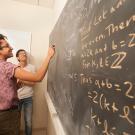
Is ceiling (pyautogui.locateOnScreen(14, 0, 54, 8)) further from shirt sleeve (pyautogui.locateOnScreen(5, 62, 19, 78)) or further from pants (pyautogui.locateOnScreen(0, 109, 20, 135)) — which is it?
pants (pyautogui.locateOnScreen(0, 109, 20, 135))

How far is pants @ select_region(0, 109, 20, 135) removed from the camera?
70.3 inches

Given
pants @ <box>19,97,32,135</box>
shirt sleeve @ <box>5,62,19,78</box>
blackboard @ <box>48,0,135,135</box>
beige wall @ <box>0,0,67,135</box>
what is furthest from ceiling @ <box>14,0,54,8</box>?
blackboard @ <box>48,0,135,135</box>

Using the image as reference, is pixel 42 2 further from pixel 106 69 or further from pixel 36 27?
pixel 106 69

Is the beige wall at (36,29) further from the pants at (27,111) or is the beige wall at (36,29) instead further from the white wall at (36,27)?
the pants at (27,111)

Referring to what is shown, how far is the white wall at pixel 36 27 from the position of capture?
350cm

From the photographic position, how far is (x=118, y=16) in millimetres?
557

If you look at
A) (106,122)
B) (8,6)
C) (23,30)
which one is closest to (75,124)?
(106,122)

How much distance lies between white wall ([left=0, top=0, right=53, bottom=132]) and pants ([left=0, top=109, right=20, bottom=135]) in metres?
1.63

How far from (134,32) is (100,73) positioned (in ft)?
0.80

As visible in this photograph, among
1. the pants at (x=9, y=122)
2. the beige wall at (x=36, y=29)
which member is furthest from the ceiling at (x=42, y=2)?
the pants at (x=9, y=122)

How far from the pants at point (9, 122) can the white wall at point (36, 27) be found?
163cm

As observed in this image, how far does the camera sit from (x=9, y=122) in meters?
1.85

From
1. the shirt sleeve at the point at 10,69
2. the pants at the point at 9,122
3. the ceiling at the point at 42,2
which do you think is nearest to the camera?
the shirt sleeve at the point at 10,69

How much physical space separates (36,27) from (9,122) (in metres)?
2.22
